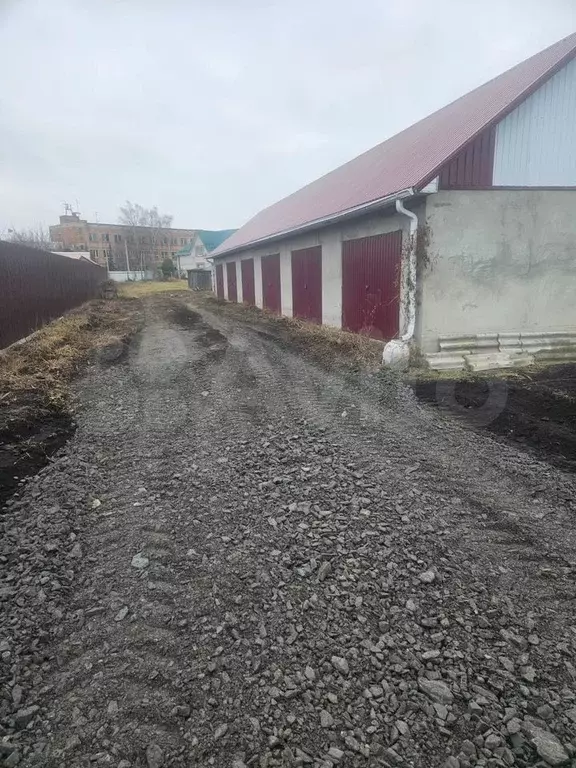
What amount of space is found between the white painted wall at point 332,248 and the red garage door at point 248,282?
115 inches

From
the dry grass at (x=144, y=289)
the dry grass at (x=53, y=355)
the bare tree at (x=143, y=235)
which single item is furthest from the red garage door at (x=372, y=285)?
the bare tree at (x=143, y=235)

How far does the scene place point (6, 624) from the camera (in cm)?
239

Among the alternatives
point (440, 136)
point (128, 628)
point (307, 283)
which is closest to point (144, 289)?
point (307, 283)

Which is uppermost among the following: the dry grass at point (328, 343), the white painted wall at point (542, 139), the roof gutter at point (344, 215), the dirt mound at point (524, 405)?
the white painted wall at point (542, 139)

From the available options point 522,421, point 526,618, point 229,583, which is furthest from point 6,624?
point 522,421

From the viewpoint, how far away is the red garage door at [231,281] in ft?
75.5

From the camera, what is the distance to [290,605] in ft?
8.24

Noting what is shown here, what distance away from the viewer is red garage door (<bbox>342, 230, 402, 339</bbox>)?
28.6 feet

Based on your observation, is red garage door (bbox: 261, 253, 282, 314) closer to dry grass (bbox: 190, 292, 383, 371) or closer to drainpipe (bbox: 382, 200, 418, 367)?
dry grass (bbox: 190, 292, 383, 371)

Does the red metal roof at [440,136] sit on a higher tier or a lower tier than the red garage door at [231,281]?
higher

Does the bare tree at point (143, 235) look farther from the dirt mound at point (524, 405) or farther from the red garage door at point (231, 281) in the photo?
the dirt mound at point (524, 405)

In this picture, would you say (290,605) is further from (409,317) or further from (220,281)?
(220,281)

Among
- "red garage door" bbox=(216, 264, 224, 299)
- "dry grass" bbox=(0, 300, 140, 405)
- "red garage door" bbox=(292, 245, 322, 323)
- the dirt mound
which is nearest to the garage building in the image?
the dirt mound

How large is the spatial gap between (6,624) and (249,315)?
15.2 metres
